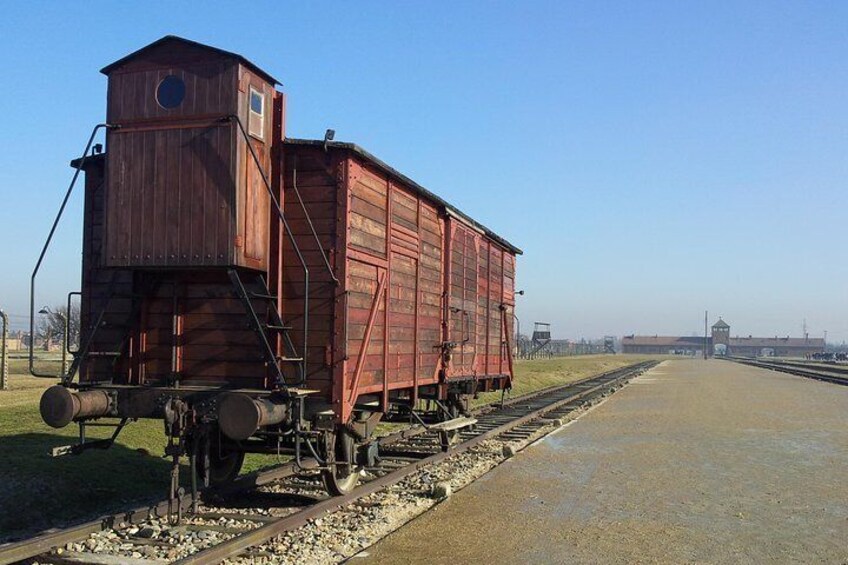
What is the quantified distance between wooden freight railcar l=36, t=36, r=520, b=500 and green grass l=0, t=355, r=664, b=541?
1074 mm

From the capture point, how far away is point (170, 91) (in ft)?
26.2

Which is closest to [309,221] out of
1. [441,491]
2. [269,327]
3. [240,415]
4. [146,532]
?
[269,327]

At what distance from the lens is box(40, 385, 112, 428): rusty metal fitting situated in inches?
293

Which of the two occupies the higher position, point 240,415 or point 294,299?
point 294,299

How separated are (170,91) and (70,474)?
16.4 ft

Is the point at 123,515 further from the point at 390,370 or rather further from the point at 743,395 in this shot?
the point at 743,395

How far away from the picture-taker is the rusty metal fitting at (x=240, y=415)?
6918mm

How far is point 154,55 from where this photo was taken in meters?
8.08

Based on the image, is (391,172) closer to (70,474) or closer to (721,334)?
(70,474)

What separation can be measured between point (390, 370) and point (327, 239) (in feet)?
7.31

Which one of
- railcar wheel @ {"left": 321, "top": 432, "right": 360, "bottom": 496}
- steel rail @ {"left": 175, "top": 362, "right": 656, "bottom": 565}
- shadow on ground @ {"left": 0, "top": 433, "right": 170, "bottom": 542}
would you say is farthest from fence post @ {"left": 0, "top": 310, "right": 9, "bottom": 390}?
railcar wheel @ {"left": 321, "top": 432, "right": 360, "bottom": 496}

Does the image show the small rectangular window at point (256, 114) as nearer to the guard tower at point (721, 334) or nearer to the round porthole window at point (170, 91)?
the round porthole window at point (170, 91)

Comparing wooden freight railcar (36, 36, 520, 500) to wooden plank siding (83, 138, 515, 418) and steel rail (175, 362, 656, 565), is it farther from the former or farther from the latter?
steel rail (175, 362, 656, 565)

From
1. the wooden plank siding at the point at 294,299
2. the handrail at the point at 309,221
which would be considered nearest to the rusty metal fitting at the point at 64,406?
the wooden plank siding at the point at 294,299
